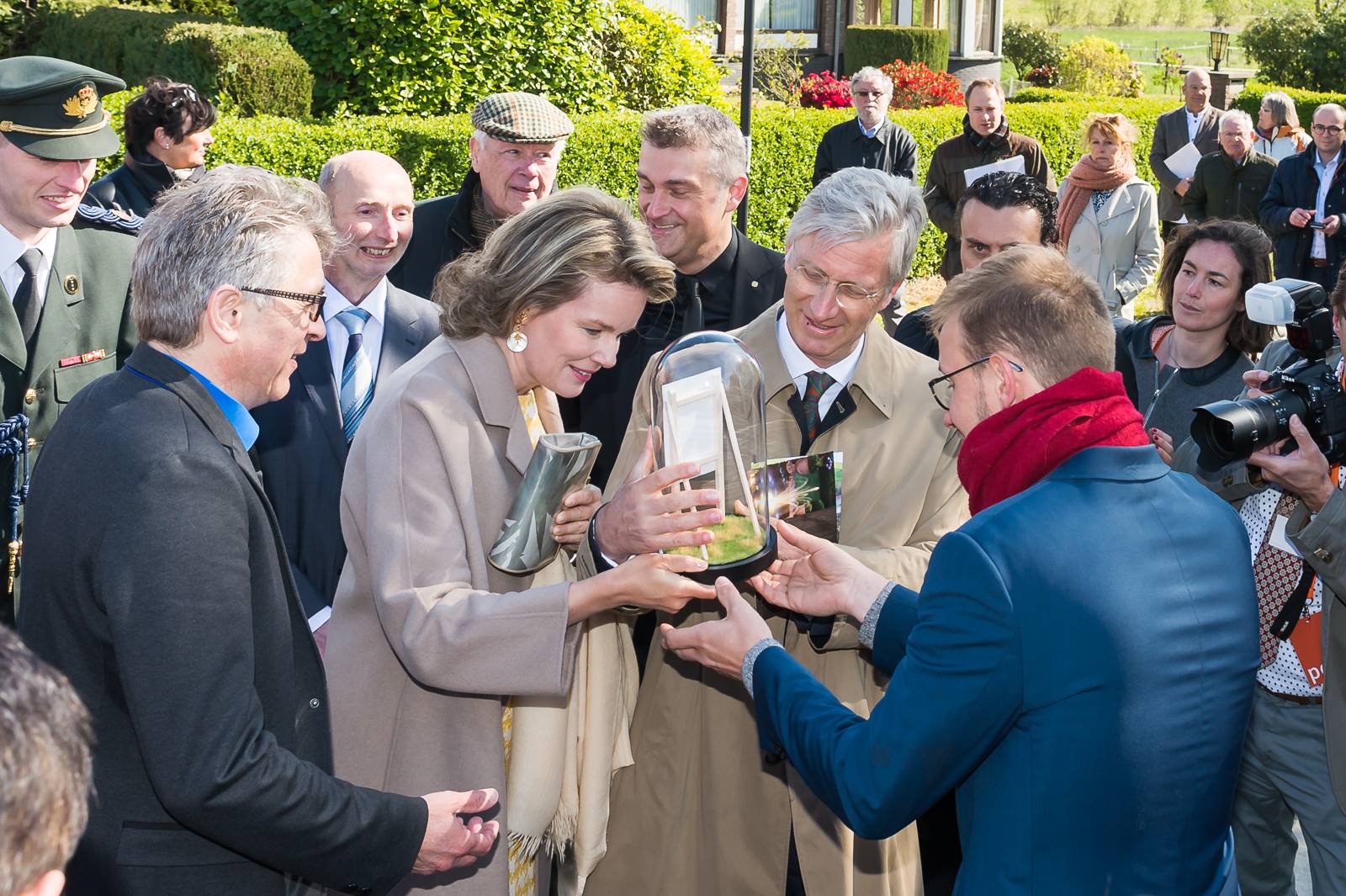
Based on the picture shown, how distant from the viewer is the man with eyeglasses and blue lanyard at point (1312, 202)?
1106 centimetres

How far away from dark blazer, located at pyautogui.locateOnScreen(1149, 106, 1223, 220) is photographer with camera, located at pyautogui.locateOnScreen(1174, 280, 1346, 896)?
10895 millimetres

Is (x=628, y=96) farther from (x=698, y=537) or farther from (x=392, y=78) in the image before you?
(x=698, y=537)

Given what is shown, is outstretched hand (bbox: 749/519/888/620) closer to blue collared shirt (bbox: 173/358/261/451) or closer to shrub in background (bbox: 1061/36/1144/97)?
blue collared shirt (bbox: 173/358/261/451)

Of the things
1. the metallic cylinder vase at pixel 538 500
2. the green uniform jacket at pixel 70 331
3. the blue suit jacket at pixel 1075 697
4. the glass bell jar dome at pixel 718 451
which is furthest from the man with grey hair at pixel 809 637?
the green uniform jacket at pixel 70 331

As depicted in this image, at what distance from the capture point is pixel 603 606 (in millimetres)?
2764

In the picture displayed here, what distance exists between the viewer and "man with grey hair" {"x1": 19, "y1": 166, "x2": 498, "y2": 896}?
6.84 ft

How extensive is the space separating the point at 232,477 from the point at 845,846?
71.5 inches

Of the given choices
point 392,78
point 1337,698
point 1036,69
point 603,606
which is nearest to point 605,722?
point 603,606

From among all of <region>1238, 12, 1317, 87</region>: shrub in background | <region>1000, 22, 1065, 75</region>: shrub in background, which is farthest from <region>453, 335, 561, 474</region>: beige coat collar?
<region>1000, 22, 1065, 75</region>: shrub in background

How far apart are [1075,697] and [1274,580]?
6.11 ft

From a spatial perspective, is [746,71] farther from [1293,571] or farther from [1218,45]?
[1218,45]

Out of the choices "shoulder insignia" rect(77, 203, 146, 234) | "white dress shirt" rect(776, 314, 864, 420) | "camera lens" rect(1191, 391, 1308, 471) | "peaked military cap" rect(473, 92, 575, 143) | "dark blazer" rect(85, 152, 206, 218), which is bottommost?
"camera lens" rect(1191, 391, 1308, 471)

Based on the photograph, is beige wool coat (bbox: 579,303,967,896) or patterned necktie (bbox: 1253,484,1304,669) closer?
beige wool coat (bbox: 579,303,967,896)

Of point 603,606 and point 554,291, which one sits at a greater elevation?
point 554,291
